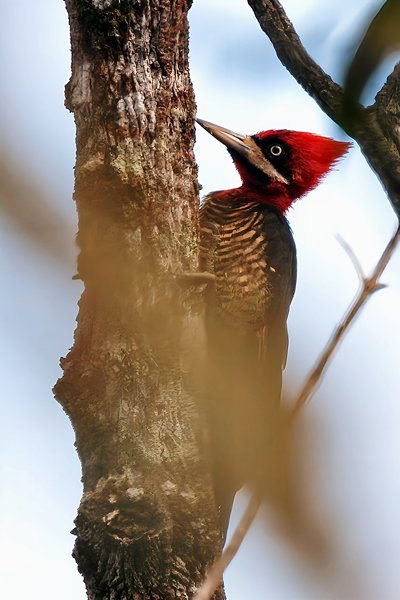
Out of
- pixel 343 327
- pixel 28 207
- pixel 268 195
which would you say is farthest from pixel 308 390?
pixel 268 195

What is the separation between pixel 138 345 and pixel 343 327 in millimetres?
1173

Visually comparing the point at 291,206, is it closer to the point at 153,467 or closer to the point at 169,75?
the point at 169,75

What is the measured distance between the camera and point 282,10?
3.16 meters

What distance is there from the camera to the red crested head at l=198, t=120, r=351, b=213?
4824 millimetres

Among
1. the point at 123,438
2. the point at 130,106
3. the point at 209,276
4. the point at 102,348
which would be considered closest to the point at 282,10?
the point at 130,106

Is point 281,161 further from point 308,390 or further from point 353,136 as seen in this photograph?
point 308,390

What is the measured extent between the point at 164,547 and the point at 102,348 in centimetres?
63

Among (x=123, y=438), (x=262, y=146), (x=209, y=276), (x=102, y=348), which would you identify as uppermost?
(x=262, y=146)

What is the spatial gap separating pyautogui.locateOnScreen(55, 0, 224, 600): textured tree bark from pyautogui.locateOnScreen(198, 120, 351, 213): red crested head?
1.68 m

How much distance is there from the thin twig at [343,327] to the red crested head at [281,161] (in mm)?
3422

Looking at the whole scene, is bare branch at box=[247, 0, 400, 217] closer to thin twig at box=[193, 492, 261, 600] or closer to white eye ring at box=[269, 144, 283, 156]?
thin twig at box=[193, 492, 261, 600]

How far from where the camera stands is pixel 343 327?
120cm

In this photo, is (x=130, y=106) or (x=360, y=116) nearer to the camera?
(x=360, y=116)

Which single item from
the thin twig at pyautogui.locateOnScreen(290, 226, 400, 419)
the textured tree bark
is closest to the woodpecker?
the textured tree bark
